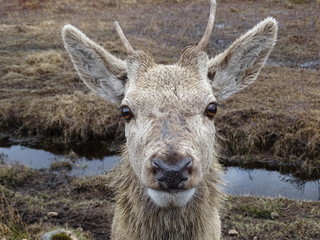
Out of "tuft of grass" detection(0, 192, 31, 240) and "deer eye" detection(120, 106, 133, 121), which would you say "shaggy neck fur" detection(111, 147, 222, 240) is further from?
"tuft of grass" detection(0, 192, 31, 240)

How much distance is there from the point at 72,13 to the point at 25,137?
21.5m

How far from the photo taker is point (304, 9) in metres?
30.4

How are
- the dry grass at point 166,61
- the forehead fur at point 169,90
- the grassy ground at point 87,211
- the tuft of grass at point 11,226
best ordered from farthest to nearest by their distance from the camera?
the dry grass at point 166,61
the grassy ground at point 87,211
the tuft of grass at point 11,226
the forehead fur at point 169,90

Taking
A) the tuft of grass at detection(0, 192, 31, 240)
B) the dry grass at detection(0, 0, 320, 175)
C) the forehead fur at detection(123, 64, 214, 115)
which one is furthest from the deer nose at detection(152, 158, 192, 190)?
the dry grass at detection(0, 0, 320, 175)

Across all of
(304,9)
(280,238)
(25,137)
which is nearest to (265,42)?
(280,238)

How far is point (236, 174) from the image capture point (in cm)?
1109

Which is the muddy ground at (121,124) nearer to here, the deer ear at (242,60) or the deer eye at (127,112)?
the deer ear at (242,60)

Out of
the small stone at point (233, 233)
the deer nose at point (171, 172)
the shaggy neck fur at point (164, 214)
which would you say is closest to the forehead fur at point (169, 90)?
the deer nose at point (171, 172)

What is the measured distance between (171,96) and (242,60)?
1333 millimetres

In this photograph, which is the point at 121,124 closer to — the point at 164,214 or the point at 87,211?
the point at 87,211

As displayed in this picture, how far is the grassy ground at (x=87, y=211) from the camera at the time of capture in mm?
7641

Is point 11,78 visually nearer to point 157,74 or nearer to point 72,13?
point 157,74

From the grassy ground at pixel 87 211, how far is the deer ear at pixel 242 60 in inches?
150

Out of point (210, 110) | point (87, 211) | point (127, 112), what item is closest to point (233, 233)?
point (87, 211)
